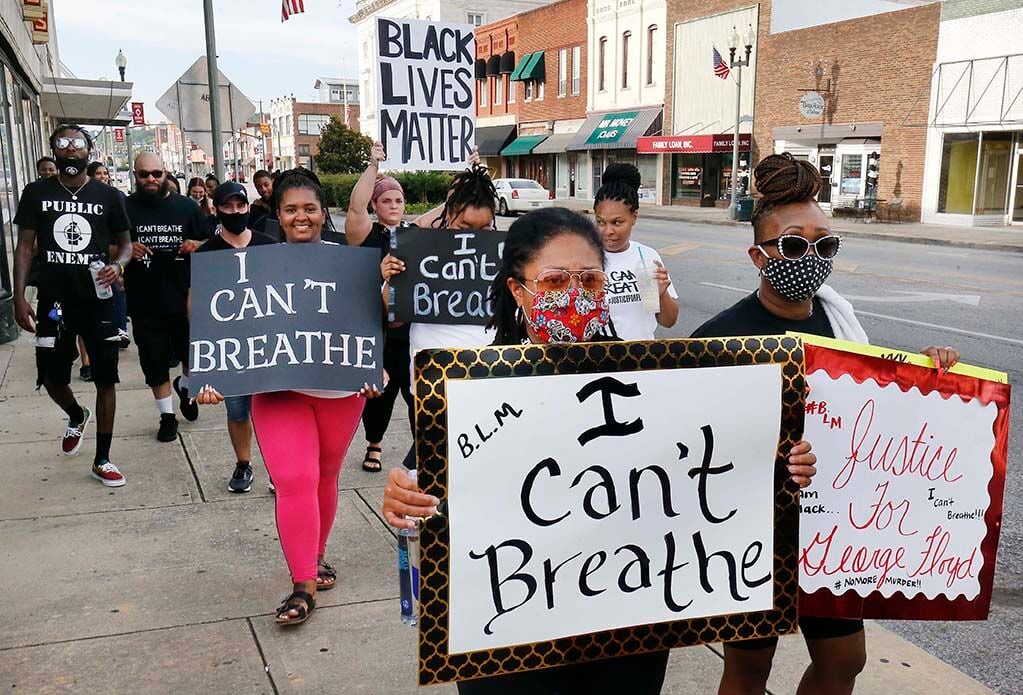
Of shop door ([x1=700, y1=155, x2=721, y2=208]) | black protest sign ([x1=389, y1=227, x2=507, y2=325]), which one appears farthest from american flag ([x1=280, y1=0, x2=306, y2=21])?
shop door ([x1=700, y1=155, x2=721, y2=208])

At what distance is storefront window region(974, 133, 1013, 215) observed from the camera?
81.8ft

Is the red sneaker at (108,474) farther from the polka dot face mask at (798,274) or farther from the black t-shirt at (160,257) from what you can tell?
the polka dot face mask at (798,274)

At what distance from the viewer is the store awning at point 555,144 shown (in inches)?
1726

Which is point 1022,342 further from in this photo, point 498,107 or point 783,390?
point 498,107

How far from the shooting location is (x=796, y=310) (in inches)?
108

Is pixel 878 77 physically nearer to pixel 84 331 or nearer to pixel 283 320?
pixel 84 331

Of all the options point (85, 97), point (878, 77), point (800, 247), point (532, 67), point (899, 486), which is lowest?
point (899, 486)

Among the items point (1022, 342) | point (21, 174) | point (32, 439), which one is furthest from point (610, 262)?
point (21, 174)

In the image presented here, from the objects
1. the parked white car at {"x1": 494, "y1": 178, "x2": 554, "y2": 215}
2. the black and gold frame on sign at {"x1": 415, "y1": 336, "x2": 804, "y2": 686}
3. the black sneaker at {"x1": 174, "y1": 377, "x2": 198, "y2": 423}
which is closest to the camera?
the black and gold frame on sign at {"x1": 415, "y1": 336, "x2": 804, "y2": 686}

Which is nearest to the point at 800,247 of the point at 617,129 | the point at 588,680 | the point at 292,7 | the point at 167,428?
the point at 588,680

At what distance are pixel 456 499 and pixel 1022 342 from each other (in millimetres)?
9325

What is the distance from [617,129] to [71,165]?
1423 inches

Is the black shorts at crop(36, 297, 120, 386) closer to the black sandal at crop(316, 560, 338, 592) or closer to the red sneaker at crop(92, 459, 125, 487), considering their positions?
the red sneaker at crop(92, 459, 125, 487)

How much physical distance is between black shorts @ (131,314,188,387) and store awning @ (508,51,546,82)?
42.7m
